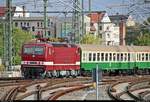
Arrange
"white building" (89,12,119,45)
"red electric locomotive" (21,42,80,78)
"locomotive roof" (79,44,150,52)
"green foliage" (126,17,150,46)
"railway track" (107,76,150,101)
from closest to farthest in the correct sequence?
"railway track" (107,76,150,101), "red electric locomotive" (21,42,80,78), "locomotive roof" (79,44,150,52), "green foliage" (126,17,150,46), "white building" (89,12,119,45)

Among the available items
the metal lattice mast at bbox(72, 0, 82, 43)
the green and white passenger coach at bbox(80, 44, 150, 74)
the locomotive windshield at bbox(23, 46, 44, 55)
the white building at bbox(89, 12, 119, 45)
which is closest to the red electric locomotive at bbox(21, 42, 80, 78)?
the locomotive windshield at bbox(23, 46, 44, 55)

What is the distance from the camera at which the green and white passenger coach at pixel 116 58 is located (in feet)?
148

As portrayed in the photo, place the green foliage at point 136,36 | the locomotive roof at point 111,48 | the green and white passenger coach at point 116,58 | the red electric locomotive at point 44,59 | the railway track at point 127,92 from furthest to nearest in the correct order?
the green foliage at point 136,36, the locomotive roof at point 111,48, the green and white passenger coach at point 116,58, the red electric locomotive at point 44,59, the railway track at point 127,92

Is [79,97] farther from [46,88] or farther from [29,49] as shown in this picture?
[29,49]

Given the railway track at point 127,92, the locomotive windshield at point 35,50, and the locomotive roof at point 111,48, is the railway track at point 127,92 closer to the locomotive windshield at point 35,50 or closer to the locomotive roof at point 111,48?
the locomotive windshield at point 35,50

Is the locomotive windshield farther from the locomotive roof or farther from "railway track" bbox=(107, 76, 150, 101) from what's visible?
the locomotive roof

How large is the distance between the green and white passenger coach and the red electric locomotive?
3.52m

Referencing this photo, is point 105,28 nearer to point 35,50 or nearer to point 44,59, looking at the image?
point 35,50

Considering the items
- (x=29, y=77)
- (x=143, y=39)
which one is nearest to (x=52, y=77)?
(x=29, y=77)

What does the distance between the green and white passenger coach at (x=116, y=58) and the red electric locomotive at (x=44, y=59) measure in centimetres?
352

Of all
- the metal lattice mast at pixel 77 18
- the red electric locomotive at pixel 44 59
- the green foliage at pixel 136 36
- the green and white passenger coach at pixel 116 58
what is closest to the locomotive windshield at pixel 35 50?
Answer: the red electric locomotive at pixel 44 59

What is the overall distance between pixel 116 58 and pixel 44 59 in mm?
11786

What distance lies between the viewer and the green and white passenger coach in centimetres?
4519

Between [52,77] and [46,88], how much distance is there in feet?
39.4
